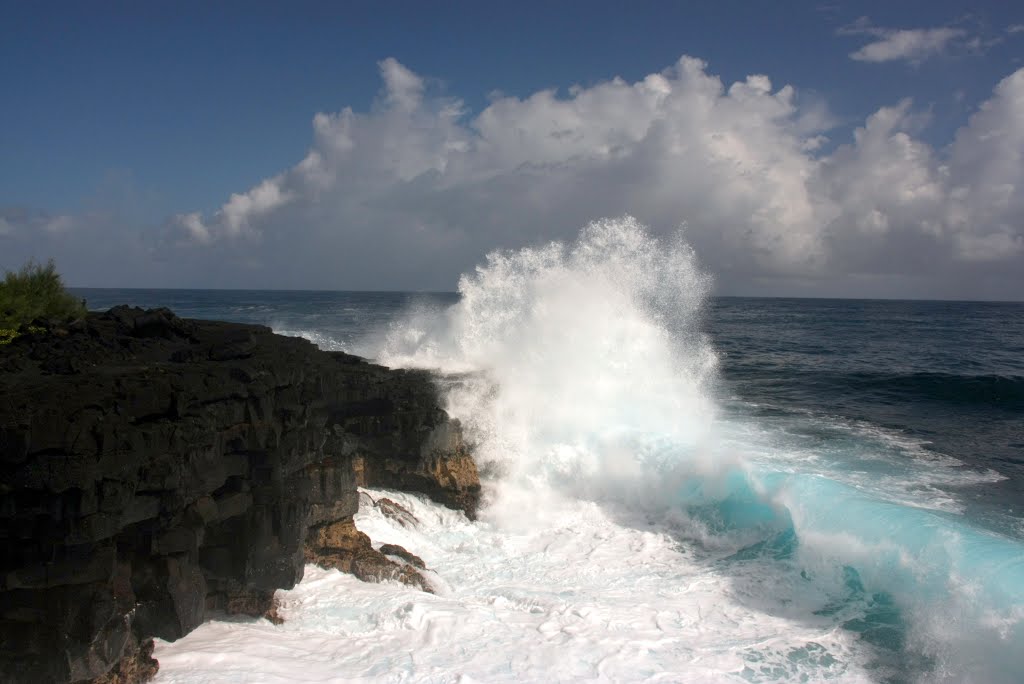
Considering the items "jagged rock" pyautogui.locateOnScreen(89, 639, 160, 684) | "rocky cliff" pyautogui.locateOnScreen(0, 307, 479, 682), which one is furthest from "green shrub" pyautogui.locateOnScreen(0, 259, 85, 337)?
"jagged rock" pyautogui.locateOnScreen(89, 639, 160, 684)

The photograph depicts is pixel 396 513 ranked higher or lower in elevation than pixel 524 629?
higher

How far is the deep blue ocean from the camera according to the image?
9.75m

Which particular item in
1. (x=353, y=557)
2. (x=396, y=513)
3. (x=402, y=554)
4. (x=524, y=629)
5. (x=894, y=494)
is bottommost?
(x=524, y=629)

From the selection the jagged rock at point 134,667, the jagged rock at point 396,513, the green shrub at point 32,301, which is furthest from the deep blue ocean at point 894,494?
the green shrub at point 32,301

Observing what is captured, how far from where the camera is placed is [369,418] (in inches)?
532

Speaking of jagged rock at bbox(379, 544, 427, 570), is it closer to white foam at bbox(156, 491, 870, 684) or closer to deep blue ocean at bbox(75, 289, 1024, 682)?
white foam at bbox(156, 491, 870, 684)

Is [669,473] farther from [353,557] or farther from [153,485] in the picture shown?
[153,485]

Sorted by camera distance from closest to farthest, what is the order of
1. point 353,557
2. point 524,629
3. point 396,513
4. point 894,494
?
point 524,629
point 353,557
point 396,513
point 894,494

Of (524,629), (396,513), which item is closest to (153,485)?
(524,629)

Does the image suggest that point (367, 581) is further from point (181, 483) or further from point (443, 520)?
point (181, 483)

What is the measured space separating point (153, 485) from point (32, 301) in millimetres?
6713

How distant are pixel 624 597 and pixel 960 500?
8.82 m

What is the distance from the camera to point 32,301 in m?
12.0

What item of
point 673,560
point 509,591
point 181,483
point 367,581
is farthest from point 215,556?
point 673,560
